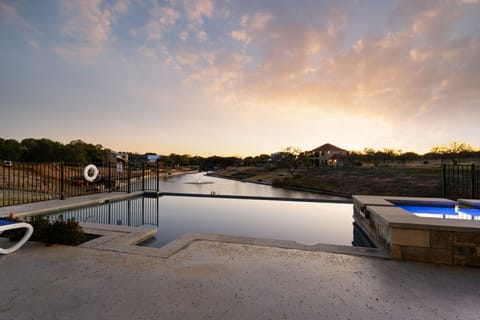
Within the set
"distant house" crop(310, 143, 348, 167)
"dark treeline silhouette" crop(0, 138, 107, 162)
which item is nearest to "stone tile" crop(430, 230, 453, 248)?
"dark treeline silhouette" crop(0, 138, 107, 162)

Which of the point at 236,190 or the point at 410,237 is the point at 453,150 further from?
the point at 410,237

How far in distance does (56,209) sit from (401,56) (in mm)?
11950

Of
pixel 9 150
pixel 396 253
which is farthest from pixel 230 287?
pixel 9 150

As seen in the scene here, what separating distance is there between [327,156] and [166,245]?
53971mm

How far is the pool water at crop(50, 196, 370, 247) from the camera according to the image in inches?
162

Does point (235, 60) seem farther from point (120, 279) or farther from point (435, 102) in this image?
point (435, 102)

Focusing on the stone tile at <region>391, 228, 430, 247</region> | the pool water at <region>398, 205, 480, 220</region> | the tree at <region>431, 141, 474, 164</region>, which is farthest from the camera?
the tree at <region>431, 141, 474, 164</region>

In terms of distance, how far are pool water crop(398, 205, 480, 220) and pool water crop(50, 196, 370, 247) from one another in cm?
123

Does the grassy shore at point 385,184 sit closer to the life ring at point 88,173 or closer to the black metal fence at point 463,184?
the black metal fence at point 463,184

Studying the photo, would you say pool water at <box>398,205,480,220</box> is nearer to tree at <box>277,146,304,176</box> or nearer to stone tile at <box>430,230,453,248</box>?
stone tile at <box>430,230,453,248</box>

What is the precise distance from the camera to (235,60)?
928cm

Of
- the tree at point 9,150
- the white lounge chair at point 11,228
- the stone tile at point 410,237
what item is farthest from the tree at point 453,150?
the tree at point 9,150

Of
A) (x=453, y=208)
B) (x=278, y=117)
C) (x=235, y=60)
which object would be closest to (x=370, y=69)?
(x=235, y=60)

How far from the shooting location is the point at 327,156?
5234cm
